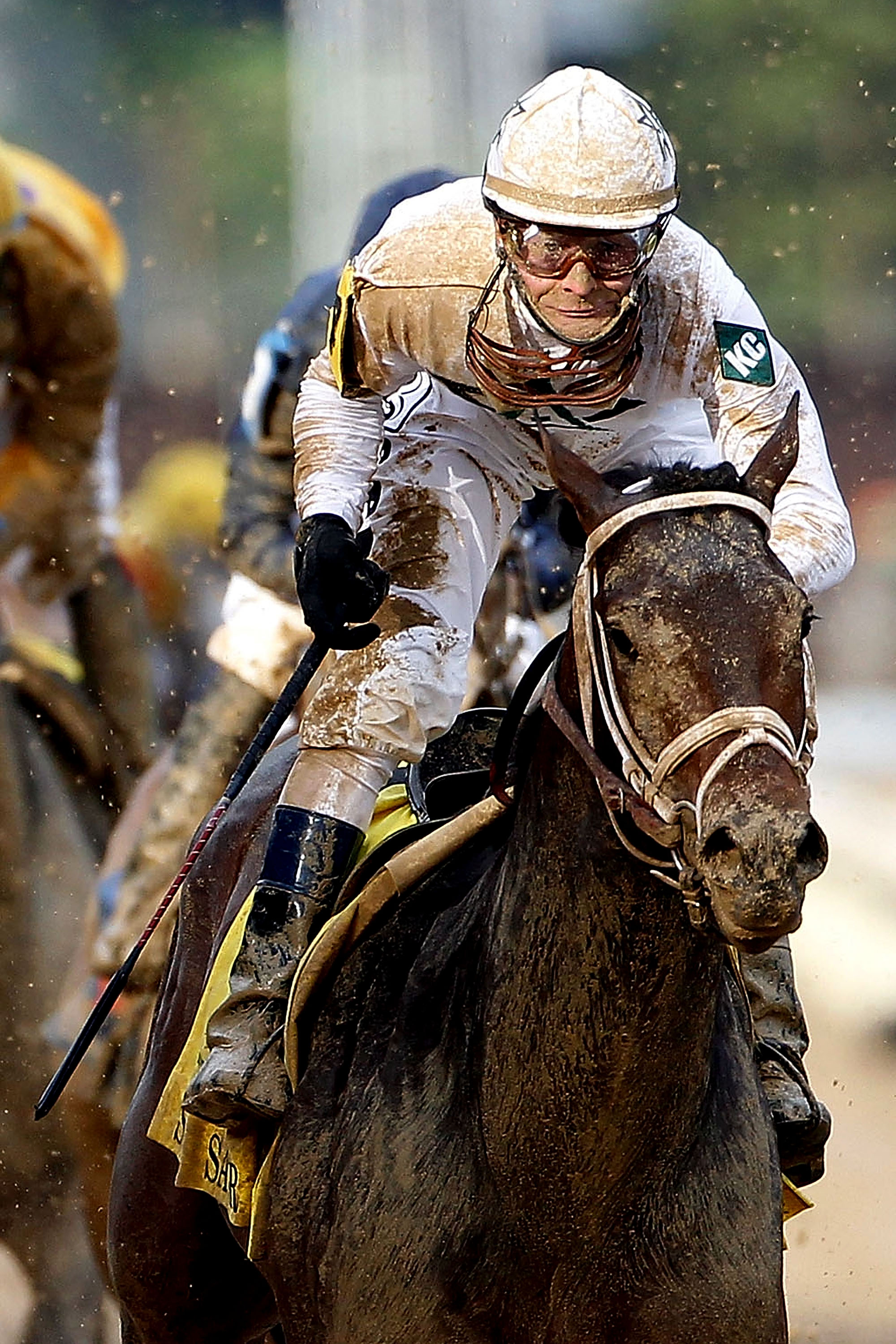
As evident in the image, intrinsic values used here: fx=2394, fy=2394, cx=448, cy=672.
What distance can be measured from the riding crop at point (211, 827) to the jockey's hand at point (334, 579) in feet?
0.27

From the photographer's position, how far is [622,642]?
2.69m

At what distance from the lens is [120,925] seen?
19.9 ft

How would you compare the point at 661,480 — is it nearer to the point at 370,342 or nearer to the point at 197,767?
the point at 370,342

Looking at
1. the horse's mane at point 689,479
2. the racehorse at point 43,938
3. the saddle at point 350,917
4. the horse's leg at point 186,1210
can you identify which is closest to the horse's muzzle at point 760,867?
the horse's mane at point 689,479

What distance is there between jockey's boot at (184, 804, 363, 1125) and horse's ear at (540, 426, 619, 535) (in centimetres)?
92

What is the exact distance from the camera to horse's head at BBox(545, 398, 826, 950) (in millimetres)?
2506

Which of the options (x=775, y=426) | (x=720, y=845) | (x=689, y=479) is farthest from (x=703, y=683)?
(x=775, y=426)

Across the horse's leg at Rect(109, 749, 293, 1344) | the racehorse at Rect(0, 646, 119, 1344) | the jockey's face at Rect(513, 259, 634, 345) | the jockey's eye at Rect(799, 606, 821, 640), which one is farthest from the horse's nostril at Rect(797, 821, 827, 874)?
the racehorse at Rect(0, 646, 119, 1344)

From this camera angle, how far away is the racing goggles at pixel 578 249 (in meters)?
3.22

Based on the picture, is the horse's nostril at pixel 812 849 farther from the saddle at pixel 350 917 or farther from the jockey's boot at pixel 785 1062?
the jockey's boot at pixel 785 1062

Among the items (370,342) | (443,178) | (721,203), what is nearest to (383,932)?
(370,342)

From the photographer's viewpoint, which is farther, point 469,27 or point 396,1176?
point 469,27

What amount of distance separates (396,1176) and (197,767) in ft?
9.66

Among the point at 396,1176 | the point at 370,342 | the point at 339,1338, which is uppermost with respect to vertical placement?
the point at 370,342
